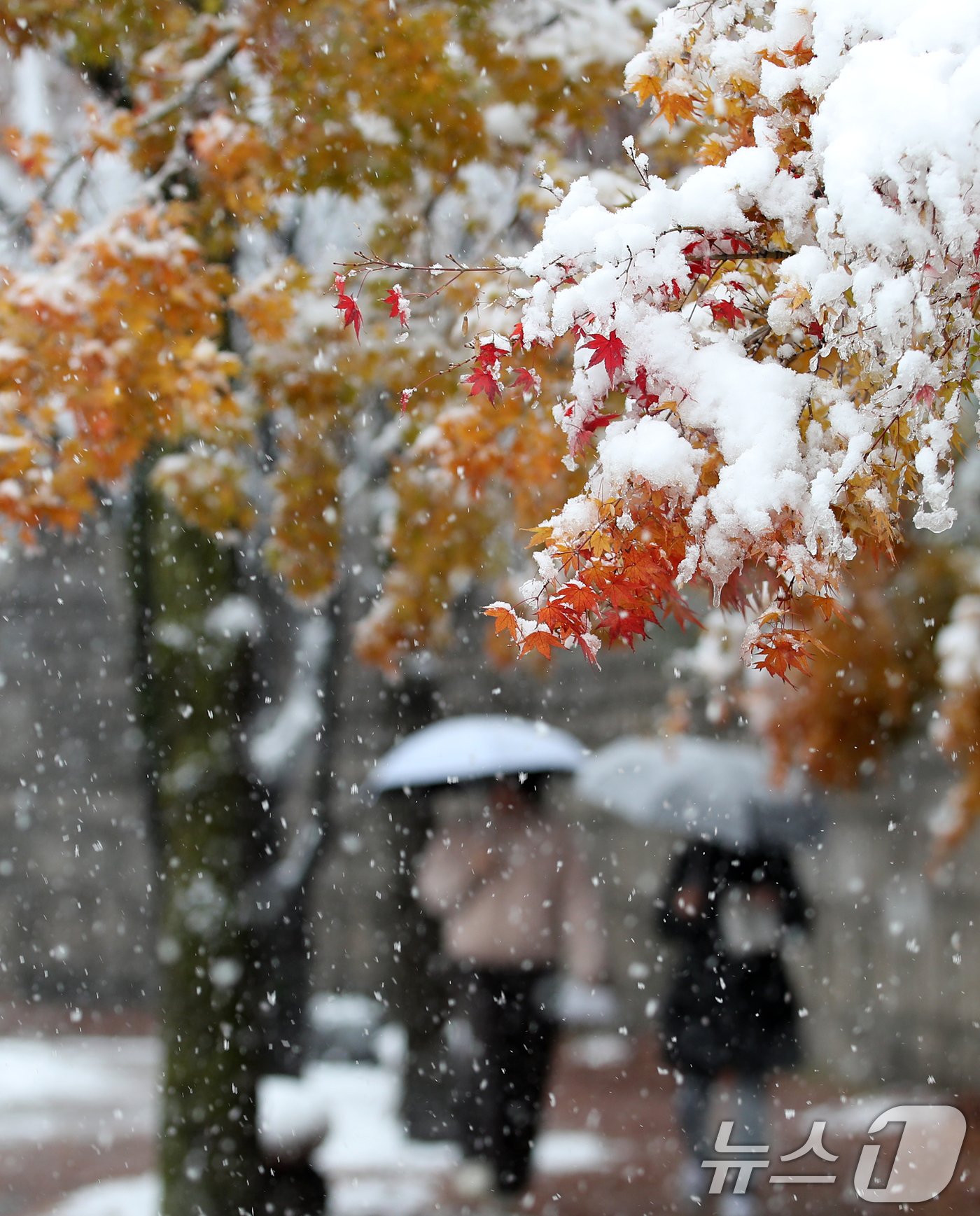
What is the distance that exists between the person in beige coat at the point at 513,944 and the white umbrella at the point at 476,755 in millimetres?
205

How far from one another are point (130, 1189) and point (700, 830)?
3.88 m

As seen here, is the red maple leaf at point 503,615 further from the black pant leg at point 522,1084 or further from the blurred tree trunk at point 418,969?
the blurred tree trunk at point 418,969

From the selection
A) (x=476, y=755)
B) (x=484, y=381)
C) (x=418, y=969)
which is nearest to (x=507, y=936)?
(x=476, y=755)

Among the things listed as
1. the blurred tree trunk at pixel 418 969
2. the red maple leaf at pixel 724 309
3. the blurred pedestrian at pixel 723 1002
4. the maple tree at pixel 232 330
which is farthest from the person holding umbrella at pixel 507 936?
the red maple leaf at pixel 724 309

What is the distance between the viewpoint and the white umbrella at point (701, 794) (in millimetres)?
6105

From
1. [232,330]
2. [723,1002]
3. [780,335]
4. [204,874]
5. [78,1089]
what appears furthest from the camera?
[78,1089]

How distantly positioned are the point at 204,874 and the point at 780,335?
165 inches

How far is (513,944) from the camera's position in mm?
5578

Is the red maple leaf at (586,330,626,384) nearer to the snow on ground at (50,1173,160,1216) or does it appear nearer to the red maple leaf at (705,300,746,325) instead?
the red maple leaf at (705,300,746,325)

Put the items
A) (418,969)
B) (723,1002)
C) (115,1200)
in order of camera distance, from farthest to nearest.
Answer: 1. (418,969)
2. (115,1200)
3. (723,1002)

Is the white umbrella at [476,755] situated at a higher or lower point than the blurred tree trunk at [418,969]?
higher

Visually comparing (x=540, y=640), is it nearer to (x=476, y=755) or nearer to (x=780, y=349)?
(x=780, y=349)

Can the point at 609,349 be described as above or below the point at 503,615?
above

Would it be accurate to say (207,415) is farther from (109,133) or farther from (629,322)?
(629,322)
